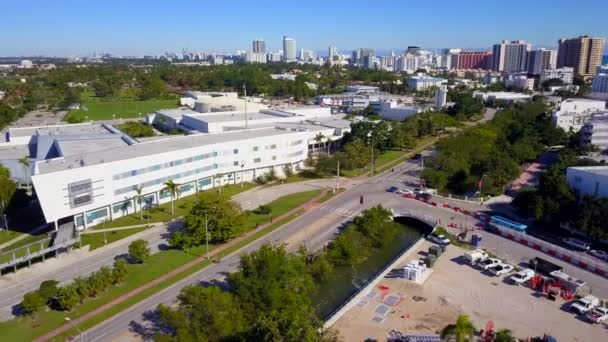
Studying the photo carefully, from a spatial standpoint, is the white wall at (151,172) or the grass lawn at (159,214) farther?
the grass lawn at (159,214)

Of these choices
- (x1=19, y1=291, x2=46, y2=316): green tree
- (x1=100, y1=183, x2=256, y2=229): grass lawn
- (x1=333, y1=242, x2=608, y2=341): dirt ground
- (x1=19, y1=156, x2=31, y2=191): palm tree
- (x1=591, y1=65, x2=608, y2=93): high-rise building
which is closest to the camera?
(x1=333, y1=242, x2=608, y2=341): dirt ground

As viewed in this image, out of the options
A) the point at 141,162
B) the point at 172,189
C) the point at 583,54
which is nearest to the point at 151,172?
→ the point at 141,162

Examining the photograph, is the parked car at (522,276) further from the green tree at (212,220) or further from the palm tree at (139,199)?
the palm tree at (139,199)

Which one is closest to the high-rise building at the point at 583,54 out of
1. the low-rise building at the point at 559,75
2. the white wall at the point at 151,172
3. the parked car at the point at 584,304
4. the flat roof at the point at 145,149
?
the low-rise building at the point at 559,75

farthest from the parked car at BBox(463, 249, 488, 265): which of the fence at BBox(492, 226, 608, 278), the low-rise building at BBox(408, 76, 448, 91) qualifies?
the low-rise building at BBox(408, 76, 448, 91)

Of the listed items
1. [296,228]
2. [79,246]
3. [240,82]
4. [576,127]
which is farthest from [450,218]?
[240,82]

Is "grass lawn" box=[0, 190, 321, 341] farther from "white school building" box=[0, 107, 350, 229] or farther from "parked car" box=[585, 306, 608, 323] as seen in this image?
"parked car" box=[585, 306, 608, 323]
